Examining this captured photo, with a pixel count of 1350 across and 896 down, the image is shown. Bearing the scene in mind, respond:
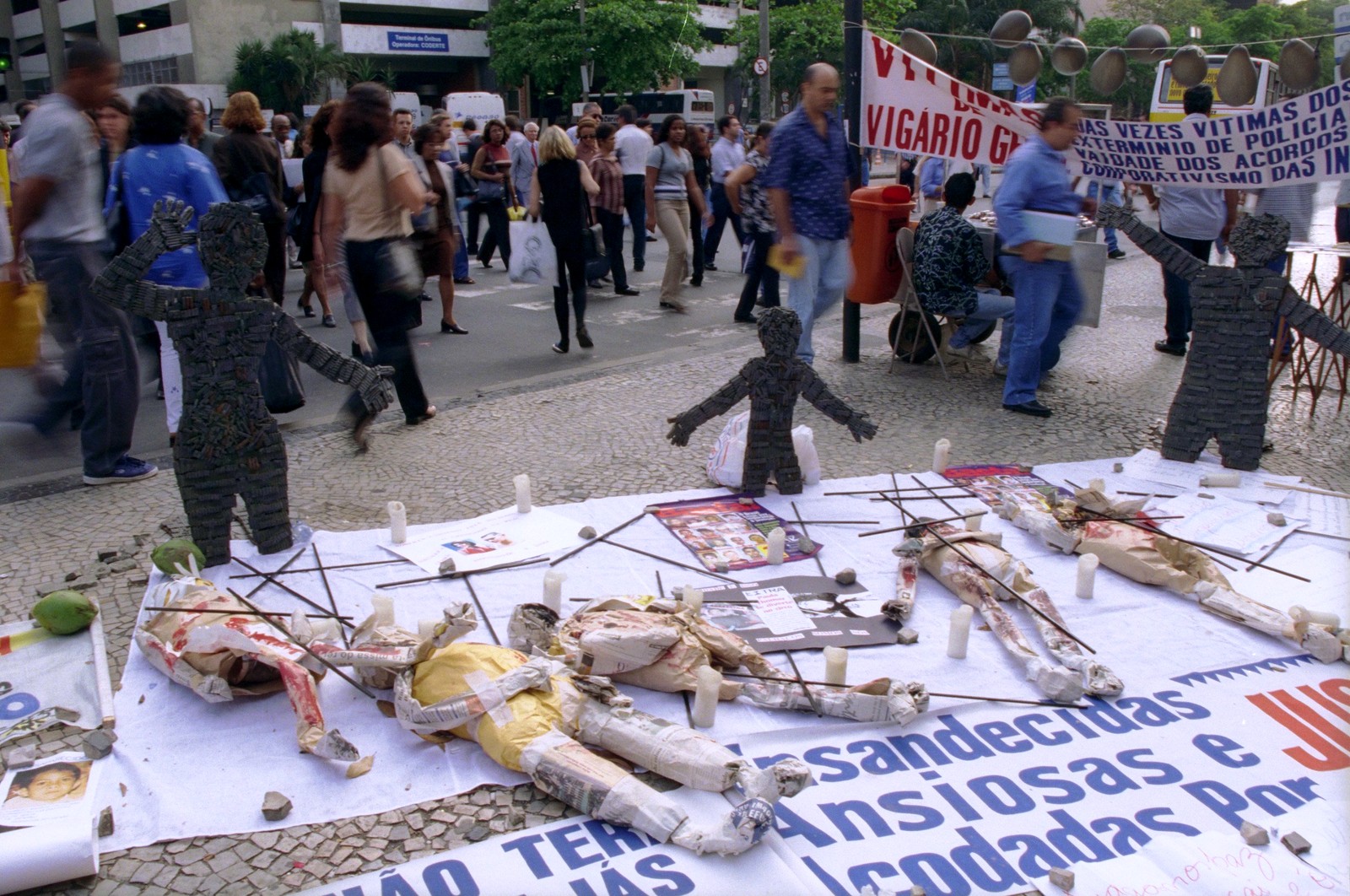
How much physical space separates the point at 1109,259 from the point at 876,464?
8558mm

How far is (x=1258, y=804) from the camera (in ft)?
9.09

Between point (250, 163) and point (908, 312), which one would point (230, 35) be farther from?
point (908, 312)

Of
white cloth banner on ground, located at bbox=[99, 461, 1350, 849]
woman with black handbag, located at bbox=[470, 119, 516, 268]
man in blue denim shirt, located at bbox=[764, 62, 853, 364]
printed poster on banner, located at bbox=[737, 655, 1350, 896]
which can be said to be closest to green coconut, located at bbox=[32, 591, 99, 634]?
white cloth banner on ground, located at bbox=[99, 461, 1350, 849]

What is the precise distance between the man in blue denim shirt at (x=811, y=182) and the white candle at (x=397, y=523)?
9.12ft

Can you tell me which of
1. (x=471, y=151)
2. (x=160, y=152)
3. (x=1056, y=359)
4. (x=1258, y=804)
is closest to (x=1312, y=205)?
(x=1056, y=359)

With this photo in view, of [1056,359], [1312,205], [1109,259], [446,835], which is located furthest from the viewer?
[1109,259]

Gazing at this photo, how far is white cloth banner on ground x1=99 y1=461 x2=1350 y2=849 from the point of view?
110 inches

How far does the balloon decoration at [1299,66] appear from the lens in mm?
6984

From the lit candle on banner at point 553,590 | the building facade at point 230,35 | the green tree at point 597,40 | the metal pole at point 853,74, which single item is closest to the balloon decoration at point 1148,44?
the metal pole at point 853,74

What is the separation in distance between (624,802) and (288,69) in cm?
3950

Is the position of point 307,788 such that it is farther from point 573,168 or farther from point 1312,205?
point 1312,205

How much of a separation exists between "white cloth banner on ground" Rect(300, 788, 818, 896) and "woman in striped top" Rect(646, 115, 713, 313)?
7.32m

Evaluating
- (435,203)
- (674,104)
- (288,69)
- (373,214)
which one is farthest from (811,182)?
(288,69)

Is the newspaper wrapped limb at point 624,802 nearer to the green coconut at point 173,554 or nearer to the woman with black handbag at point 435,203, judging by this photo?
the green coconut at point 173,554
